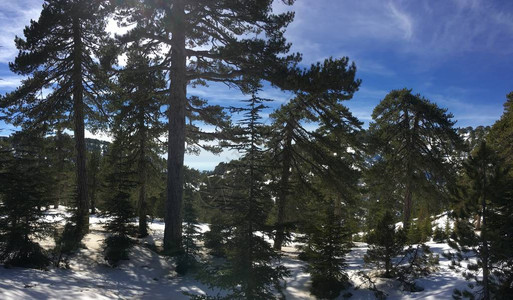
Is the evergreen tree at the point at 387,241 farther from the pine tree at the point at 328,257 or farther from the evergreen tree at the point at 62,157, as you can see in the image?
the evergreen tree at the point at 62,157

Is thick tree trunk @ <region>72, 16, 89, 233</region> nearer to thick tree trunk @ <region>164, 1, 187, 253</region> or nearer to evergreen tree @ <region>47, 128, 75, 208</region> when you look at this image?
thick tree trunk @ <region>164, 1, 187, 253</region>

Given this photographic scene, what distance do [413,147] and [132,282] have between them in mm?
15030

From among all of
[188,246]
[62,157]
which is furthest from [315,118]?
[62,157]

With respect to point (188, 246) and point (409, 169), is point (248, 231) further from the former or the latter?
point (409, 169)

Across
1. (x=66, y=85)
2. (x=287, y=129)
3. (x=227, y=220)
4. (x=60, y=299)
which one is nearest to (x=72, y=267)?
(x=60, y=299)

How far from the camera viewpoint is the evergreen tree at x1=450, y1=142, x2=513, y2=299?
5547 mm

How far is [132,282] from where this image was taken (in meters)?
9.74

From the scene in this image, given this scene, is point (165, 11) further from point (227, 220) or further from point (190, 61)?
point (227, 220)

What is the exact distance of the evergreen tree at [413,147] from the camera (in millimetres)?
15234

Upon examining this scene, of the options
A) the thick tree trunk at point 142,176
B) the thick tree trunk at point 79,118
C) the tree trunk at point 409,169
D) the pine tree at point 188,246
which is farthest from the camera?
the thick tree trunk at point 142,176

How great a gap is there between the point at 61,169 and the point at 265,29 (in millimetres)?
20026

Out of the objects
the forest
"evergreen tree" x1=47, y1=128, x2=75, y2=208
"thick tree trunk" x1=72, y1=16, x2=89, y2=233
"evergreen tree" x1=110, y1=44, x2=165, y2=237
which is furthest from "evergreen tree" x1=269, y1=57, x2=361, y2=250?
"evergreen tree" x1=47, y1=128, x2=75, y2=208

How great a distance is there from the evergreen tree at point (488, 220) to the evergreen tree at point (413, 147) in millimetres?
9220

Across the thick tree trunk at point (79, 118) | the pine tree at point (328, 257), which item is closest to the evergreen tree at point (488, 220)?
the pine tree at point (328, 257)
